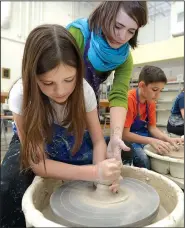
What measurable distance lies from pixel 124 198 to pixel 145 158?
1.76 feet

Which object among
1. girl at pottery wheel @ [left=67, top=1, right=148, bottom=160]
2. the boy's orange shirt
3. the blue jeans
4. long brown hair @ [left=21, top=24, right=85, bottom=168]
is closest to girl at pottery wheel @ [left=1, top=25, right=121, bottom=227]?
long brown hair @ [left=21, top=24, right=85, bottom=168]

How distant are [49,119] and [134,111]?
2.16ft

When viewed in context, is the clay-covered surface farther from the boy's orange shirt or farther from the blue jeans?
the boy's orange shirt

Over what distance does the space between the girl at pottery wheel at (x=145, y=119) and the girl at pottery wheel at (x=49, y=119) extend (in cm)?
40

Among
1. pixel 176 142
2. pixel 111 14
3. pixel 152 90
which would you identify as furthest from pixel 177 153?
pixel 111 14

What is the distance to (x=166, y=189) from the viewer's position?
2.31ft

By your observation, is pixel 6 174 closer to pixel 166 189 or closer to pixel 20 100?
pixel 20 100

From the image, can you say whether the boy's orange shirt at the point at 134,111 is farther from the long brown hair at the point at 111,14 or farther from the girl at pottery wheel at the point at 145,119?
the long brown hair at the point at 111,14

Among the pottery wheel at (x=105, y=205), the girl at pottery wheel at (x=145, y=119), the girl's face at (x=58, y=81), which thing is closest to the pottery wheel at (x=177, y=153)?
the girl at pottery wheel at (x=145, y=119)

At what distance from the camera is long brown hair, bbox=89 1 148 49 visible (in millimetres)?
761

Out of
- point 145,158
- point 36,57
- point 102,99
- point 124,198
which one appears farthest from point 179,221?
point 102,99

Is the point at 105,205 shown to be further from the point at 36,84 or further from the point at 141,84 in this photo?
the point at 141,84

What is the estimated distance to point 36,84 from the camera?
637 millimetres

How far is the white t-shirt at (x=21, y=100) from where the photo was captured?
2.32 ft
